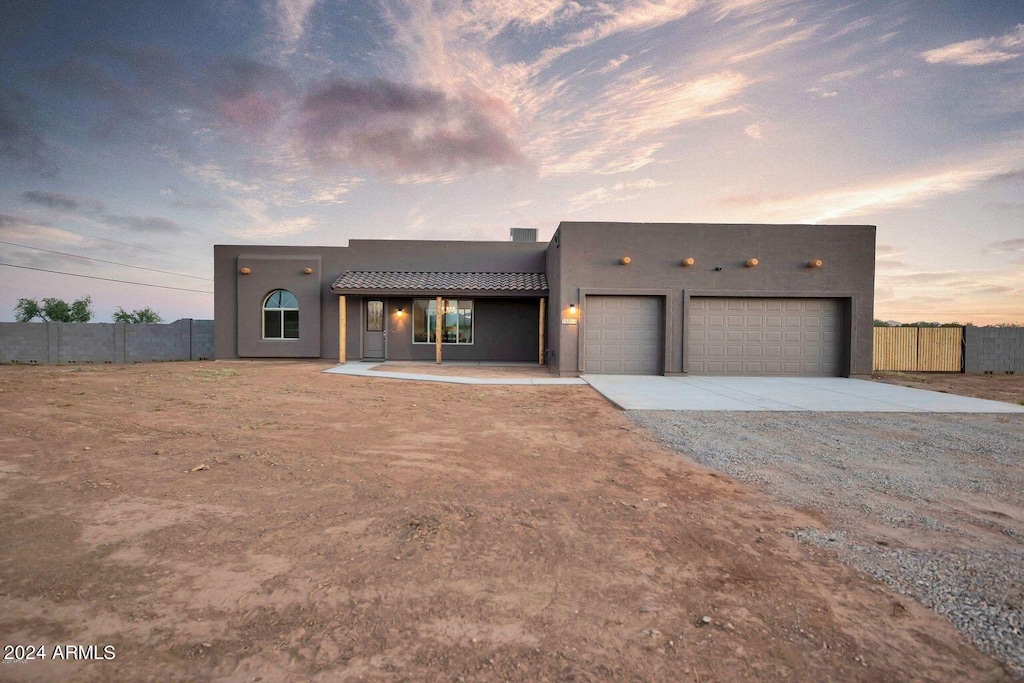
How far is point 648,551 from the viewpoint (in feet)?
8.68

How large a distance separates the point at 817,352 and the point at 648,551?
13.6 meters

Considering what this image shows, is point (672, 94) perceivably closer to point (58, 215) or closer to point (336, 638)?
point (336, 638)

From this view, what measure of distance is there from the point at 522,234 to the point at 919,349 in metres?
16.6

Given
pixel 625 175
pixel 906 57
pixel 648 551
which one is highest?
pixel 906 57

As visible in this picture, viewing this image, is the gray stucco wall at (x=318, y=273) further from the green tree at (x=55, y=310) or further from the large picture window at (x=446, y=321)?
the green tree at (x=55, y=310)

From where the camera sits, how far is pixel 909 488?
3.84m

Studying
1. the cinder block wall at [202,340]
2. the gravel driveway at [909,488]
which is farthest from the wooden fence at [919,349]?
the cinder block wall at [202,340]

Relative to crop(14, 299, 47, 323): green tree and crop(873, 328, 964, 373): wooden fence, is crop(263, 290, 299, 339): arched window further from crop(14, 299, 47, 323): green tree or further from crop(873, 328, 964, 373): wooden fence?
crop(14, 299, 47, 323): green tree

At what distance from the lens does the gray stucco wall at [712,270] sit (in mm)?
12469

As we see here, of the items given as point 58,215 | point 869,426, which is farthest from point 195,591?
point 58,215

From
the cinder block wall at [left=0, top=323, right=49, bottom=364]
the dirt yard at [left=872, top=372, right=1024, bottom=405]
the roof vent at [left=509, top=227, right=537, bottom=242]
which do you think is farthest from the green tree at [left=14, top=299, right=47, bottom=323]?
the dirt yard at [left=872, top=372, right=1024, bottom=405]

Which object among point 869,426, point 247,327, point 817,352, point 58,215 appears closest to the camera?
point 869,426

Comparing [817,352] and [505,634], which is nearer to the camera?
[505,634]

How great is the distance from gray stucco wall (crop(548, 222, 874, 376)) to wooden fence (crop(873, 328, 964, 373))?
12.7 ft
